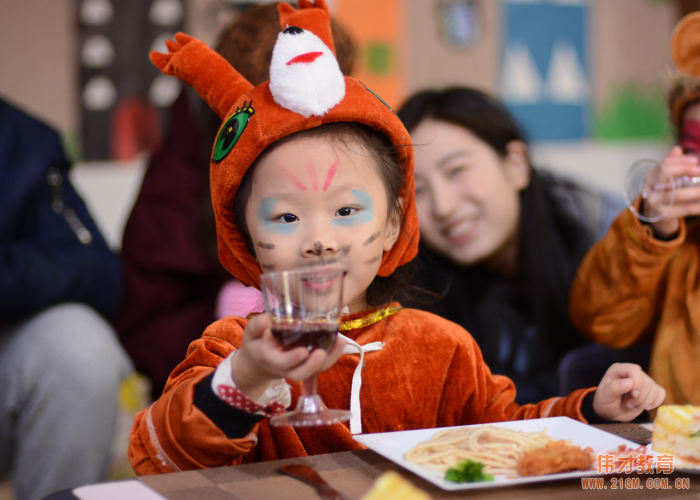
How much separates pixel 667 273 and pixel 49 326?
141cm

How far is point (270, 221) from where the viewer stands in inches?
38.9

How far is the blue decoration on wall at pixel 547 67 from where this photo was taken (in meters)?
3.45

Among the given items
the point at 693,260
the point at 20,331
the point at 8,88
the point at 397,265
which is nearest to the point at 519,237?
the point at 693,260

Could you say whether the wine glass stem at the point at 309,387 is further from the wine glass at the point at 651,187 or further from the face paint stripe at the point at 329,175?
the wine glass at the point at 651,187

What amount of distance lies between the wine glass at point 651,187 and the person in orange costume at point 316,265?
0.47m

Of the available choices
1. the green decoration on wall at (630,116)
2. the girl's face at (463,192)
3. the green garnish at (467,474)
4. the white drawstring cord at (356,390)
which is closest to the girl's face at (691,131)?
the girl's face at (463,192)

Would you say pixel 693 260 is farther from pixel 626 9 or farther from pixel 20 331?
pixel 626 9

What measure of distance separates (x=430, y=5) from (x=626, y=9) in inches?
42.8

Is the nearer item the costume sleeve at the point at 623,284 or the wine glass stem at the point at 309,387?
the wine glass stem at the point at 309,387

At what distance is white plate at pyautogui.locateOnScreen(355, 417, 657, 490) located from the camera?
0.73 meters

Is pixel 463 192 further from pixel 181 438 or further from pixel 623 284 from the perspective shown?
pixel 181 438

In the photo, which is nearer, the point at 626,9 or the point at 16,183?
the point at 16,183

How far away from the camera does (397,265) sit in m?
1.17

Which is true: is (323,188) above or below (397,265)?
above
